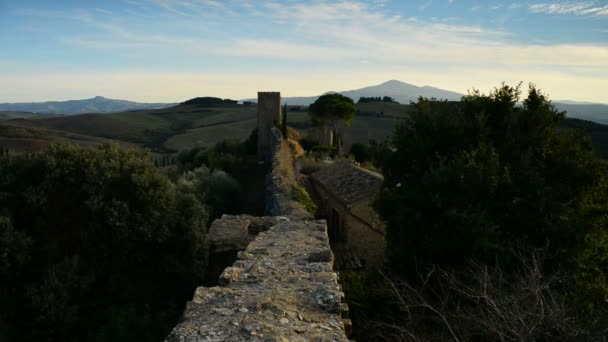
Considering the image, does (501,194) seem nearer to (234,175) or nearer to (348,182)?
(348,182)

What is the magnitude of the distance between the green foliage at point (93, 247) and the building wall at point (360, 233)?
16.9 feet

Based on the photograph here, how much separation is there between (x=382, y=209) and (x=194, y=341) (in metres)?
7.68

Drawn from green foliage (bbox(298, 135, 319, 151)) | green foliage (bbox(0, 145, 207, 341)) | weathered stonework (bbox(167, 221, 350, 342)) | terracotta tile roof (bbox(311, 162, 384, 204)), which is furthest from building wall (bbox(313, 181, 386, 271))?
green foliage (bbox(298, 135, 319, 151))

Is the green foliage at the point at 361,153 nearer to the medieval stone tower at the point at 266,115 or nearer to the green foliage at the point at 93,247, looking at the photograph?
the medieval stone tower at the point at 266,115

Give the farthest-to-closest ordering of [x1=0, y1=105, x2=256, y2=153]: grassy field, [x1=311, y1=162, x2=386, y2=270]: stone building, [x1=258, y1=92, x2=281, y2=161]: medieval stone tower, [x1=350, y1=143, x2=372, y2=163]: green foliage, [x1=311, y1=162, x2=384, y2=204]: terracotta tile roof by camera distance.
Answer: [x1=0, y1=105, x2=256, y2=153]: grassy field, [x1=350, y1=143, x2=372, y2=163]: green foliage, [x1=258, y1=92, x2=281, y2=161]: medieval stone tower, [x1=311, y1=162, x2=384, y2=204]: terracotta tile roof, [x1=311, y1=162, x2=386, y2=270]: stone building

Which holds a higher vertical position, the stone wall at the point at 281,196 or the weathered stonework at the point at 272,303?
the weathered stonework at the point at 272,303

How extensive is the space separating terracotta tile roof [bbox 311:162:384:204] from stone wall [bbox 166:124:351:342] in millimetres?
7319

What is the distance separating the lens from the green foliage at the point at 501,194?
9.49m

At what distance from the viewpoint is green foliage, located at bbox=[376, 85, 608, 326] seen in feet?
31.1

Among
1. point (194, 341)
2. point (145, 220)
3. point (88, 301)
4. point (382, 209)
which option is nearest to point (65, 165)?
point (145, 220)

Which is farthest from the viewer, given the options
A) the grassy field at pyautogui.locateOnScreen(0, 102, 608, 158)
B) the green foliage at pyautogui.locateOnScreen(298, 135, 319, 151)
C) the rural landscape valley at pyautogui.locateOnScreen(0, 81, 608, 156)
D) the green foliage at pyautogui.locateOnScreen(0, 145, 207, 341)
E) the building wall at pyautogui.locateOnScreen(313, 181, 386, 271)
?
the grassy field at pyautogui.locateOnScreen(0, 102, 608, 158)

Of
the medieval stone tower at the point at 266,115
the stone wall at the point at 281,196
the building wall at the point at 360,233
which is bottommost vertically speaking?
the building wall at the point at 360,233

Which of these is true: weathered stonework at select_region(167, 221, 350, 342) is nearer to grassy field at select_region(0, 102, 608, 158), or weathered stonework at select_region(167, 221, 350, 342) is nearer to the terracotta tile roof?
the terracotta tile roof

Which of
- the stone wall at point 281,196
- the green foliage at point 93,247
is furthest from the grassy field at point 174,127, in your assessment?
the green foliage at point 93,247
